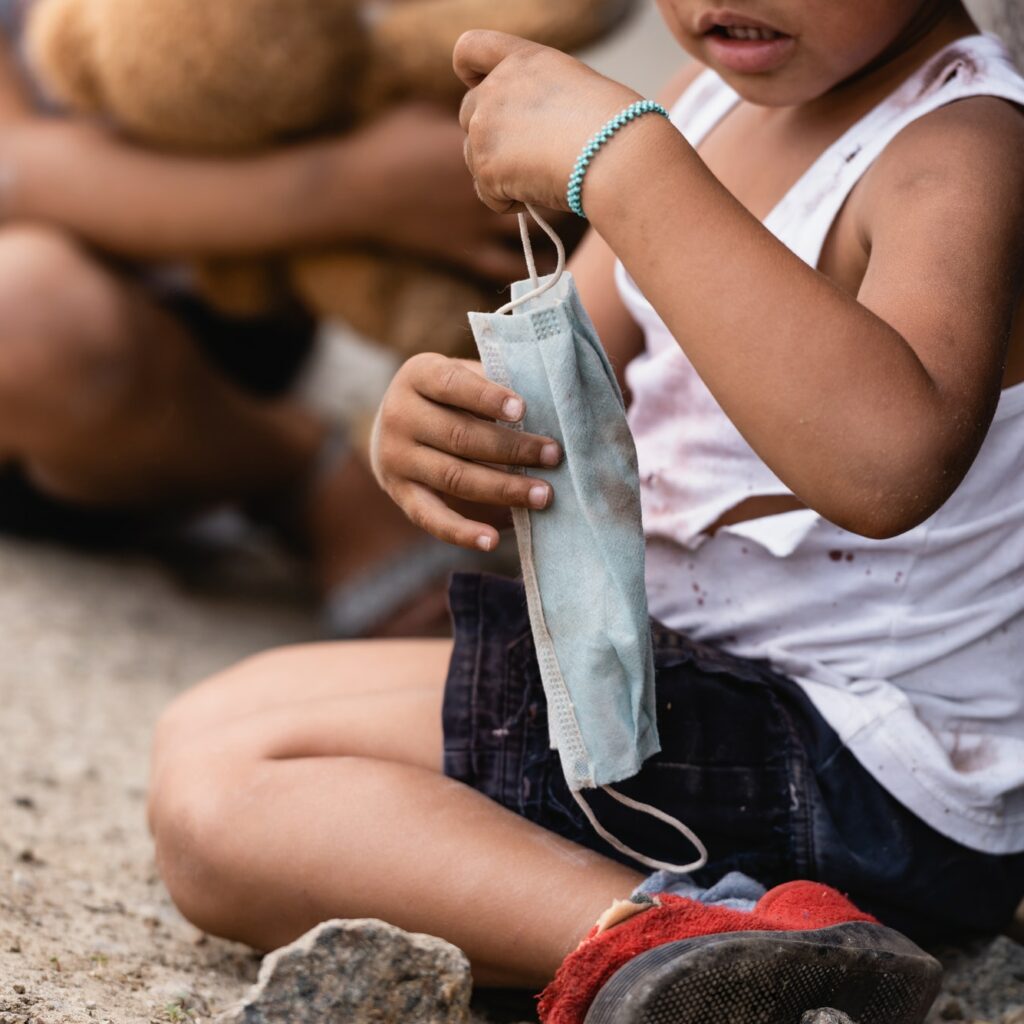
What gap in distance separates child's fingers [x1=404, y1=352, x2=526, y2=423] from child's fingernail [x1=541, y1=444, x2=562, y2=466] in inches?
1.0

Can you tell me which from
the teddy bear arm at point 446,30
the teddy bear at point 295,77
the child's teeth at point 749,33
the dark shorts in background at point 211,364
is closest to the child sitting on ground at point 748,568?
the child's teeth at point 749,33

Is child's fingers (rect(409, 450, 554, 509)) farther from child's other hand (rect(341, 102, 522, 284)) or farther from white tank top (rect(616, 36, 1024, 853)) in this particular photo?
child's other hand (rect(341, 102, 522, 284))

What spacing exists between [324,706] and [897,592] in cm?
46

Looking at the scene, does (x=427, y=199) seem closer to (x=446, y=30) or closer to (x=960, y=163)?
(x=446, y=30)

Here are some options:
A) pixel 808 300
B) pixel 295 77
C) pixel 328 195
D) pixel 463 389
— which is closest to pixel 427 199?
pixel 328 195

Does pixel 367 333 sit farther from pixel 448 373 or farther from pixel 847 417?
pixel 847 417

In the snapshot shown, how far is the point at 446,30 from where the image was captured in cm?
161

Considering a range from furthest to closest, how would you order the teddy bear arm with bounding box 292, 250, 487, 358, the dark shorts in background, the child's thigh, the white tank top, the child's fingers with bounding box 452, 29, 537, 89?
1. the dark shorts in background
2. the teddy bear arm with bounding box 292, 250, 487, 358
3. the child's thigh
4. the white tank top
5. the child's fingers with bounding box 452, 29, 537, 89

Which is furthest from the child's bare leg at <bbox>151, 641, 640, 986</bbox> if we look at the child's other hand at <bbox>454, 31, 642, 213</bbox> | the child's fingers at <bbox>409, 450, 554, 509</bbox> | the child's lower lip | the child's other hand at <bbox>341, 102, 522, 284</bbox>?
the child's other hand at <bbox>341, 102, 522, 284</bbox>

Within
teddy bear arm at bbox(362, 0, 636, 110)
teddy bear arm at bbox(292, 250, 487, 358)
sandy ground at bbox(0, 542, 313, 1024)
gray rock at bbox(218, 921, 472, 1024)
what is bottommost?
sandy ground at bbox(0, 542, 313, 1024)

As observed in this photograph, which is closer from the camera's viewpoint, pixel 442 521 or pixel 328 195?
pixel 442 521

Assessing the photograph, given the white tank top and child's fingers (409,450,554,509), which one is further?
the white tank top

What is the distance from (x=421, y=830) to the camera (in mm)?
991

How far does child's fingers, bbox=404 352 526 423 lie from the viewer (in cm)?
89
